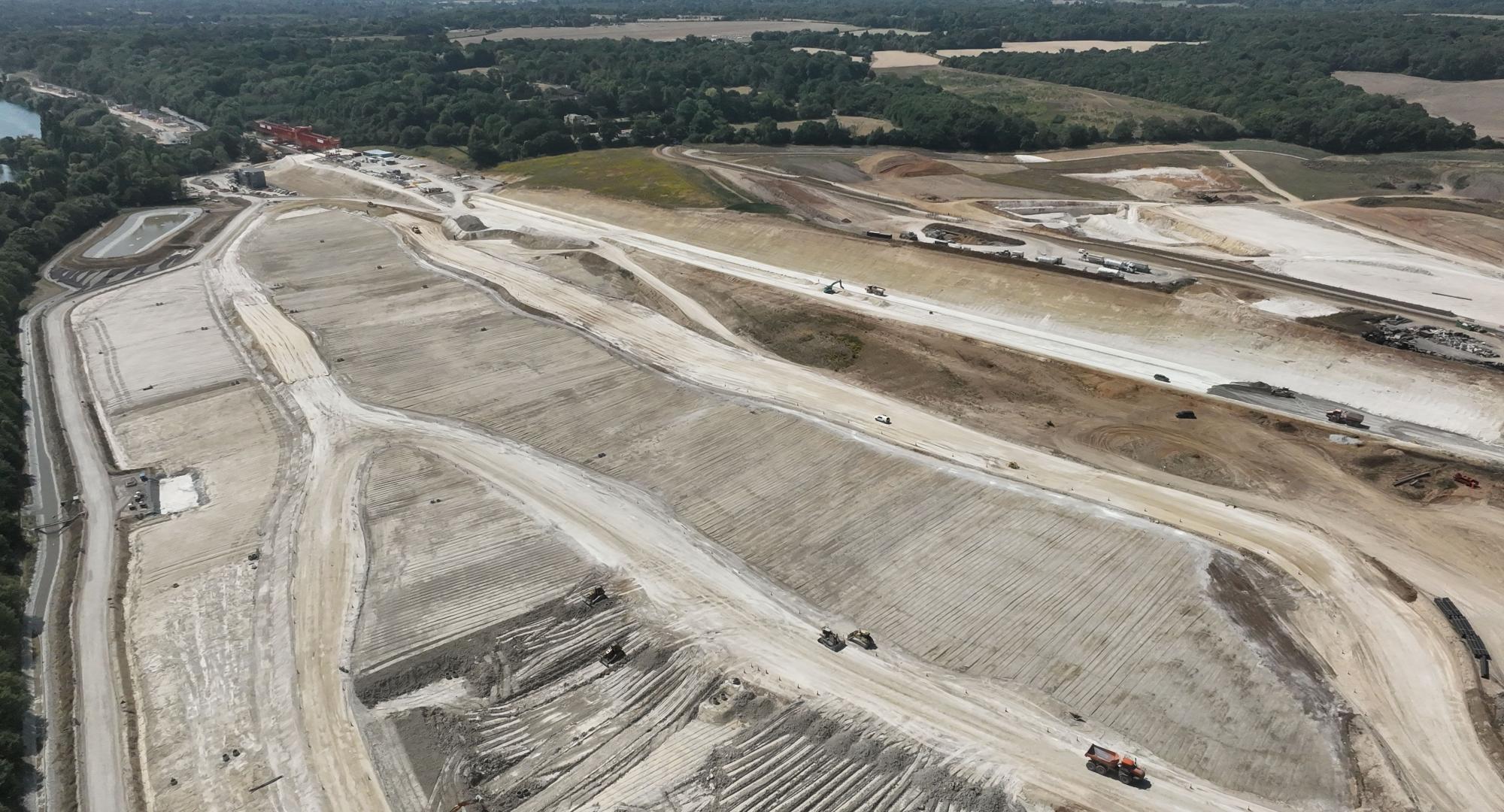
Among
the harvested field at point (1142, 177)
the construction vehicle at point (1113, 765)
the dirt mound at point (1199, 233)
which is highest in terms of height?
the harvested field at point (1142, 177)

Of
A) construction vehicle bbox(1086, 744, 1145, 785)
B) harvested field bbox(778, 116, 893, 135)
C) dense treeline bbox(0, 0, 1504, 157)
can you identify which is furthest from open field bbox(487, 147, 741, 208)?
construction vehicle bbox(1086, 744, 1145, 785)

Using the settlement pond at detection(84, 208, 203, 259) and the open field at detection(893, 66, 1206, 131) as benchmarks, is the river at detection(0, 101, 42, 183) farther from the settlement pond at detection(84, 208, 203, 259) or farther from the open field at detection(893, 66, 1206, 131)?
the open field at detection(893, 66, 1206, 131)

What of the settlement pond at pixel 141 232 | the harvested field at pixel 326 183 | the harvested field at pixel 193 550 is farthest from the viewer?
the harvested field at pixel 326 183

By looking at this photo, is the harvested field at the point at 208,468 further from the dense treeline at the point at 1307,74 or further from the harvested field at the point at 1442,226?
the dense treeline at the point at 1307,74

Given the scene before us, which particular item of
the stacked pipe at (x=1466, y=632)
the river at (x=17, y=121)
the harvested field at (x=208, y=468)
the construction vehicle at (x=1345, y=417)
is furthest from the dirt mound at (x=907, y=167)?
the river at (x=17, y=121)

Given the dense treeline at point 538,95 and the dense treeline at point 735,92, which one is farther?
the dense treeline at point 538,95

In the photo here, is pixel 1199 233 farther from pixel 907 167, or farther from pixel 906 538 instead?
pixel 906 538

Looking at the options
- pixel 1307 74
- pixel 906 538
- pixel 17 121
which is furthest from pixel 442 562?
pixel 17 121
